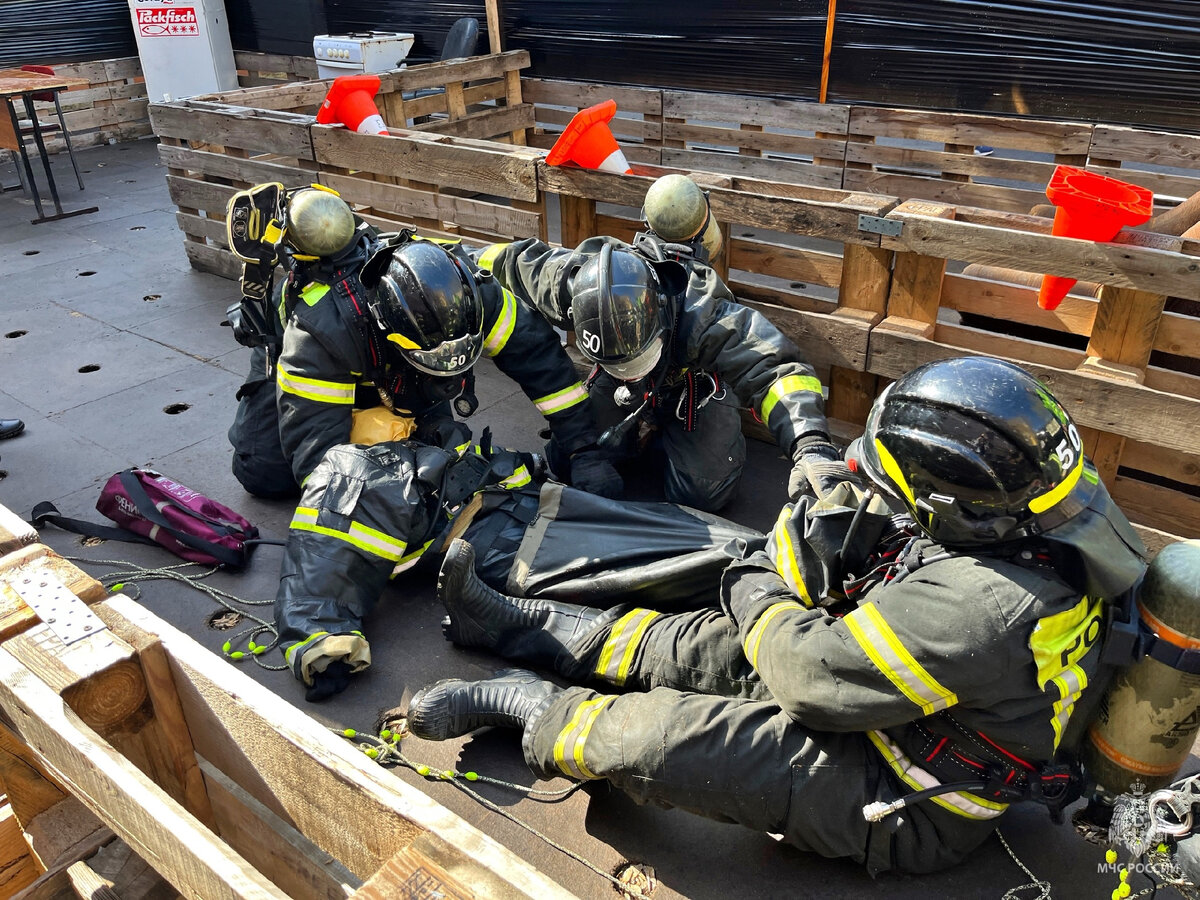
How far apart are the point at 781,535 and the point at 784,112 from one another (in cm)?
534

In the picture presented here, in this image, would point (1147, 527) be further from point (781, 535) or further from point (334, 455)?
point (334, 455)

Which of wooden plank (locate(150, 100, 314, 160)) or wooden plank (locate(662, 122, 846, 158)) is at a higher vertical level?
wooden plank (locate(150, 100, 314, 160))

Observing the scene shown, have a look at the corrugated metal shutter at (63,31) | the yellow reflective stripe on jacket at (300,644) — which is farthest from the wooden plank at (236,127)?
the corrugated metal shutter at (63,31)

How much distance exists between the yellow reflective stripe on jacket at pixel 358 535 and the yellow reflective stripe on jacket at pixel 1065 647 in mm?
2193

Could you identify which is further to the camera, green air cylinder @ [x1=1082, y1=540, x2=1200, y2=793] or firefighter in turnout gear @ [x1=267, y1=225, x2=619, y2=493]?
firefighter in turnout gear @ [x1=267, y1=225, x2=619, y2=493]

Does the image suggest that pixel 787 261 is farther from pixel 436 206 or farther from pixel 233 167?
pixel 233 167

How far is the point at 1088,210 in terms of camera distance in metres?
3.53

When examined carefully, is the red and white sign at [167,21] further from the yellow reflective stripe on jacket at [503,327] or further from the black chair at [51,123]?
the yellow reflective stripe on jacket at [503,327]

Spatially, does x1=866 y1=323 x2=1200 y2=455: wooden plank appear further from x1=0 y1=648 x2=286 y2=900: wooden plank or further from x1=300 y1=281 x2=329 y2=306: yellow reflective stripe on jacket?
x1=0 y1=648 x2=286 y2=900: wooden plank

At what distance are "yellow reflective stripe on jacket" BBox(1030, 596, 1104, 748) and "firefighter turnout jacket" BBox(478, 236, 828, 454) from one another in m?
1.59

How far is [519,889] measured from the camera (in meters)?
1.21

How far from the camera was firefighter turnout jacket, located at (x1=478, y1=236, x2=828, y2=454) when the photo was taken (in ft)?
12.3

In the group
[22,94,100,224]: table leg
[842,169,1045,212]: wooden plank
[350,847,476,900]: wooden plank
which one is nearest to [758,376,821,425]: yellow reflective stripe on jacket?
[350,847,476,900]: wooden plank

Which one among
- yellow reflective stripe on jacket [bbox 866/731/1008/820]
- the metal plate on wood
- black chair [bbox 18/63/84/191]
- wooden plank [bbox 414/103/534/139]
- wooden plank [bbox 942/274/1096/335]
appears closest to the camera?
the metal plate on wood
